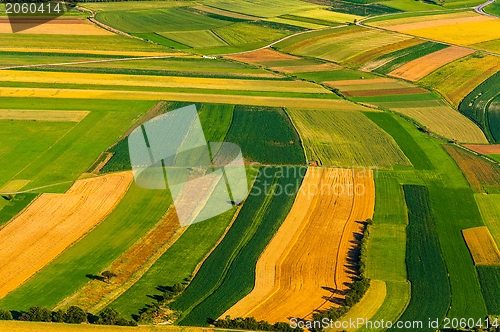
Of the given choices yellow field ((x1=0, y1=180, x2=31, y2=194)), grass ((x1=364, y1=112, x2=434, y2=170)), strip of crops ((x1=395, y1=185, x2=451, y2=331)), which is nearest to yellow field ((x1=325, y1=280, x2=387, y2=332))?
strip of crops ((x1=395, y1=185, x2=451, y2=331))

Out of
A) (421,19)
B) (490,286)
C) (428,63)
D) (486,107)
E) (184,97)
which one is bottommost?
(184,97)

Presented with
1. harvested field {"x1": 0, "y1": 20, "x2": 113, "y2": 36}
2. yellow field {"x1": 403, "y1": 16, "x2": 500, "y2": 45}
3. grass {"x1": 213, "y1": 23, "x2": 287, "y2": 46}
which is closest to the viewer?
harvested field {"x1": 0, "y1": 20, "x2": 113, "y2": 36}

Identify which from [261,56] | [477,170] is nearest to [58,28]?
[261,56]

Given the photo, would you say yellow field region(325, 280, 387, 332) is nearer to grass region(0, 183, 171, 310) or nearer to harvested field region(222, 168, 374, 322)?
harvested field region(222, 168, 374, 322)

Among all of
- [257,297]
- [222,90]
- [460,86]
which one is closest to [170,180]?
[257,297]

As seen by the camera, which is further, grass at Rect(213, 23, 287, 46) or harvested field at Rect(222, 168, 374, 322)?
grass at Rect(213, 23, 287, 46)

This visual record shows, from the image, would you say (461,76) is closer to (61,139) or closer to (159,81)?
(159,81)

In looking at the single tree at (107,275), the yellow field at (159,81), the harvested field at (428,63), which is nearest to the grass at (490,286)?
the single tree at (107,275)

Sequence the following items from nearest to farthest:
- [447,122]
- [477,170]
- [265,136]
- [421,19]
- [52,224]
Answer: [52,224] → [477,170] → [265,136] → [447,122] → [421,19]
